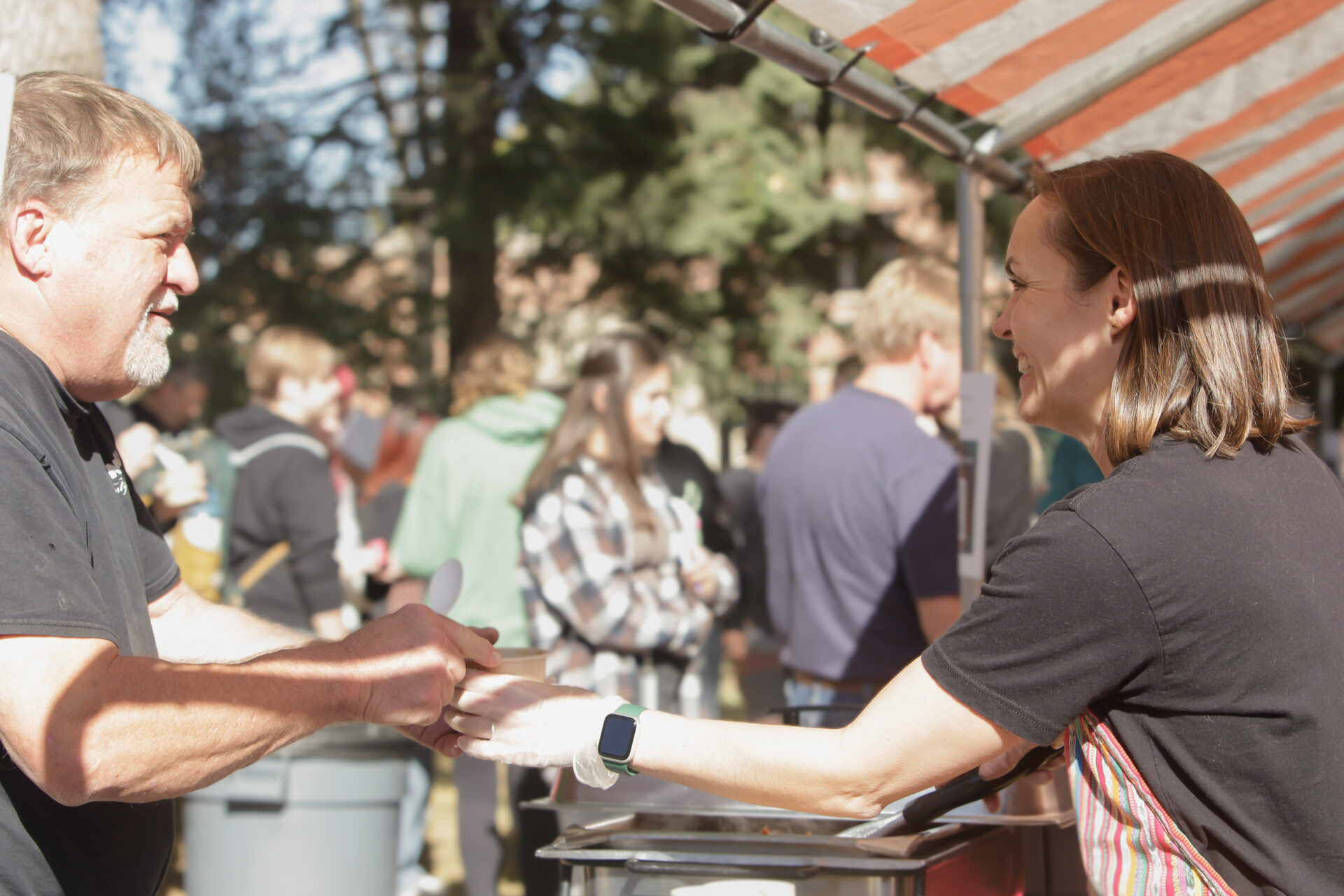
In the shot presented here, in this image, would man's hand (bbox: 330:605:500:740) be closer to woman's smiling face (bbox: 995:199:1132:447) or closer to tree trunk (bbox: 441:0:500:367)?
Result: woman's smiling face (bbox: 995:199:1132:447)

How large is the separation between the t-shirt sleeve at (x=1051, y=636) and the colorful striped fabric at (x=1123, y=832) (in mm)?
86

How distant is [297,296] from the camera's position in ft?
29.0

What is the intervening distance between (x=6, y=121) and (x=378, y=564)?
3517 millimetres

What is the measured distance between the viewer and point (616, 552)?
3369mm

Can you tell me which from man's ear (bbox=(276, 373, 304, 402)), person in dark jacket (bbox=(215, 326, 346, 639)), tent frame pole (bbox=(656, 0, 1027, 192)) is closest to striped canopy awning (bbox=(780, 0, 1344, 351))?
tent frame pole (bbox=(656, 0, 1027, 192))

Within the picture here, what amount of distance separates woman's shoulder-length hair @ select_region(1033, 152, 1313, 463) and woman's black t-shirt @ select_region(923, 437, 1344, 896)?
11cm

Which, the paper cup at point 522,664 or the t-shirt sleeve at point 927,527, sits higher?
the t-shirt sleeve at point 927,527

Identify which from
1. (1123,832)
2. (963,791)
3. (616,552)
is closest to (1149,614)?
(1123,832)

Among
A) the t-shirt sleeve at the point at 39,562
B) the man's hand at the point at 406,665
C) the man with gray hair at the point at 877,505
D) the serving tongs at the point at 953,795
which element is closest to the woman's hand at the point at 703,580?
the man with gray hair at the point at 877,505

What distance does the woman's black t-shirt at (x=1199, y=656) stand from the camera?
1328 millimetres

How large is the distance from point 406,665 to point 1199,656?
1.09m

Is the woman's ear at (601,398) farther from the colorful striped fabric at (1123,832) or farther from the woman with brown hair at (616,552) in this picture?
the colorful striped fabric at (1123,832)

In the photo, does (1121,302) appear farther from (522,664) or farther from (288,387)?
(288,387)

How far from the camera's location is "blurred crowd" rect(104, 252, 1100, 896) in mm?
3137
